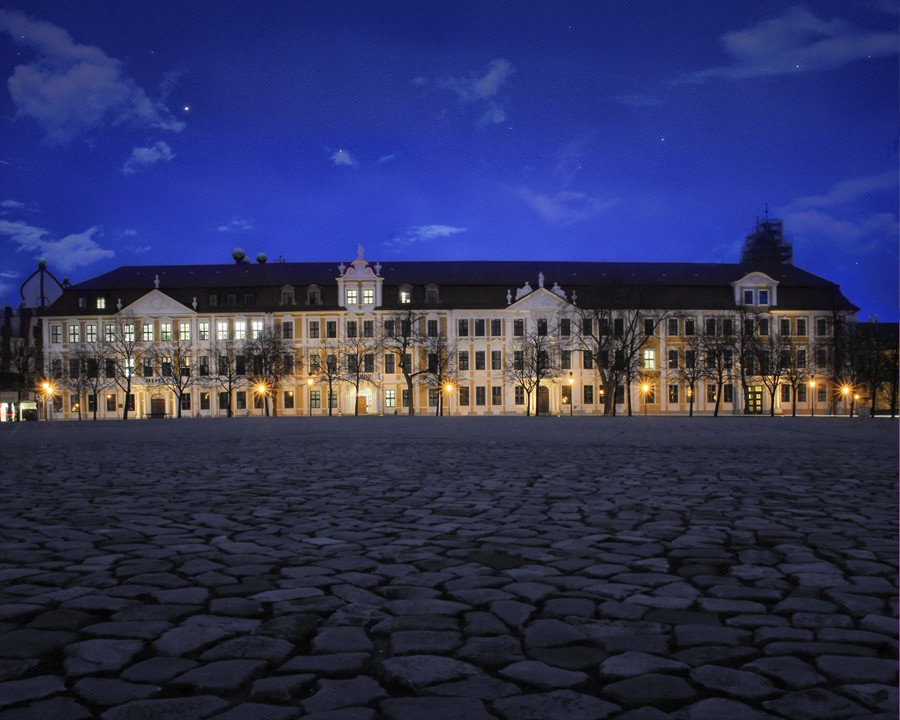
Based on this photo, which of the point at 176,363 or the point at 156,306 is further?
the point at 156,306

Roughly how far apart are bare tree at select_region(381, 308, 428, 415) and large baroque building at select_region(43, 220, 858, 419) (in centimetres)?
16

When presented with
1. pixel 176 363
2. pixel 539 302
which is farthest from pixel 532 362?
pixel 176 363

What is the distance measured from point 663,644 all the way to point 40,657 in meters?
2.71

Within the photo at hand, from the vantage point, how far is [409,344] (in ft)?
222

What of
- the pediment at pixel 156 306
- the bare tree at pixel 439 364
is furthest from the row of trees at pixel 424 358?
the pediment at pixel 156 306

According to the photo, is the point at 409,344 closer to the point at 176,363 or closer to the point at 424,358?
the point at 424,358

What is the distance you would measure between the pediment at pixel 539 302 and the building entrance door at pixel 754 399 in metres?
18.1

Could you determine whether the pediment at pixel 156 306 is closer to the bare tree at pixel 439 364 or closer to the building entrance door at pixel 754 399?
the bare tree at pixel 439 364

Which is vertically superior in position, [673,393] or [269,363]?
[269,363]

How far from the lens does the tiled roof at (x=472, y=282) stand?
6944 centimetres

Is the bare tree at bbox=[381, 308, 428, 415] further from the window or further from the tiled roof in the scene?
the window

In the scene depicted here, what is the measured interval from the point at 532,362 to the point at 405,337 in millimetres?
10940

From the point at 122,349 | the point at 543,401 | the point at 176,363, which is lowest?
the point at 543,401

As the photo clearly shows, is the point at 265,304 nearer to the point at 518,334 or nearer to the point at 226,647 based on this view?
the point at 518,334
